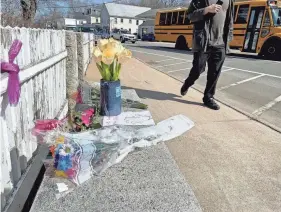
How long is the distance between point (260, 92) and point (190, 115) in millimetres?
3349

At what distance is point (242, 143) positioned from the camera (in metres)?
3.39

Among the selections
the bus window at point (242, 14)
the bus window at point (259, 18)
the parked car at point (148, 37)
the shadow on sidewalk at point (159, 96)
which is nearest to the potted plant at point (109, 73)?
the shadow on sidewalk at point (159, 96)

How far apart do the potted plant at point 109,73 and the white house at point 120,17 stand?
72.2 metres

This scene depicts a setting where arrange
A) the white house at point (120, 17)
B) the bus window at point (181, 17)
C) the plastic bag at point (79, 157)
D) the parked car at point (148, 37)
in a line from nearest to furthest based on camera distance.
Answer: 1. the plastic bag at point (79, 157)
2. the bus window at point (181, 17)
3. the parked car at point (148, 37)
4. the white house at point (120, 17)

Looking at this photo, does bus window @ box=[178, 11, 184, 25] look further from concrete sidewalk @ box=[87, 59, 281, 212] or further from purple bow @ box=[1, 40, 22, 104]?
purple bow @ box=[1, 40, 22, 104]

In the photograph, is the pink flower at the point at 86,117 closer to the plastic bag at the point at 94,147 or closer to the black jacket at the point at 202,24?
the plastic bag at the point at 94,147

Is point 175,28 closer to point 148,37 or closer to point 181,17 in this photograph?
point 181,17

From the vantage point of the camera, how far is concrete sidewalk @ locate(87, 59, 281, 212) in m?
2.31

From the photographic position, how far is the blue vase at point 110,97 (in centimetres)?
321

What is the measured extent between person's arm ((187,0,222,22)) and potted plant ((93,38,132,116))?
1681 millimetres

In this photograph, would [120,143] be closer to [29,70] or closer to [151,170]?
[151,170]

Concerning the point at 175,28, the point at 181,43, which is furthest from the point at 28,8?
the point at 181,43

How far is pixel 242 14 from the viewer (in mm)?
16141

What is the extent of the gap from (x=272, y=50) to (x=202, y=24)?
12.1 m
